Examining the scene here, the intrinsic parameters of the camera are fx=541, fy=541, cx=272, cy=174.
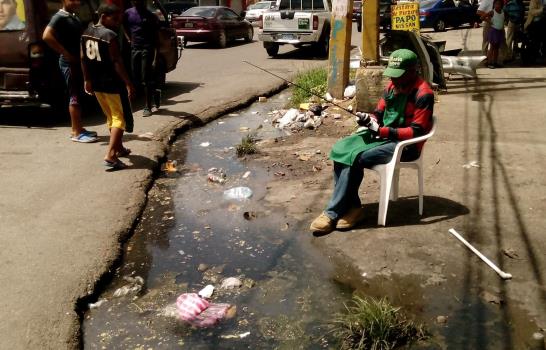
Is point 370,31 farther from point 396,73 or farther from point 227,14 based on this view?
point 227,14

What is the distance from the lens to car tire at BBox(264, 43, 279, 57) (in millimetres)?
15594

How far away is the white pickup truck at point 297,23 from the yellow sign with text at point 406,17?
581 centimetres

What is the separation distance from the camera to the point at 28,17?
7.16m

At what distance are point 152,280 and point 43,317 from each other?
0.82 meters

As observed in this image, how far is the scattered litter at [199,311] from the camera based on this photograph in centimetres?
325

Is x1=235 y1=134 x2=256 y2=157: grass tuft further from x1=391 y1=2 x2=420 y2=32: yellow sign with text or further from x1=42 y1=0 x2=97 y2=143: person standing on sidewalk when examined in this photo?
x1=391 y1=2 x2=420 y2=32: yellow sign with text

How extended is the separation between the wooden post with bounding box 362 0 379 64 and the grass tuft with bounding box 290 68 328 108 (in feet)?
3.49

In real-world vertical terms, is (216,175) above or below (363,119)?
below

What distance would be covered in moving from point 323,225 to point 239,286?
96 centimetres

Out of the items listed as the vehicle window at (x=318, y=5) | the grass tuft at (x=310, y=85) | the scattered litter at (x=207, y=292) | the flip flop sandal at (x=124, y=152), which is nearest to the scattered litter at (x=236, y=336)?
the scattered litter at (x=207, y=292)

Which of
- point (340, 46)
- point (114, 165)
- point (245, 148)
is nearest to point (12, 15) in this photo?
point (114, 165)

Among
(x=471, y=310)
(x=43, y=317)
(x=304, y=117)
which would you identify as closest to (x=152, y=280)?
(x=43, y=317)

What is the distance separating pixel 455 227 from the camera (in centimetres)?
423

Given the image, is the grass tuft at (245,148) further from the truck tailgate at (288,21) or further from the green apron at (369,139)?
the truck tailgate at (288,21)
